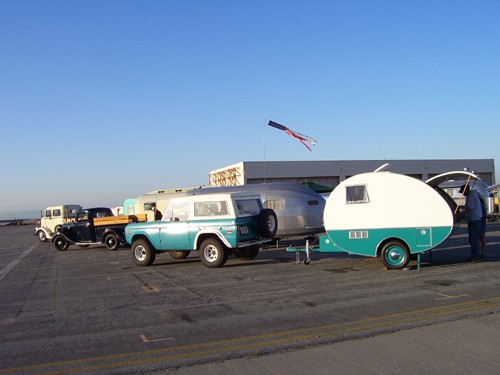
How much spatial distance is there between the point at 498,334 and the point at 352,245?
6.16 meters

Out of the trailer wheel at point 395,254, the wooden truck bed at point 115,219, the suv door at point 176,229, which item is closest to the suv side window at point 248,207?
the suv door at point 176,229

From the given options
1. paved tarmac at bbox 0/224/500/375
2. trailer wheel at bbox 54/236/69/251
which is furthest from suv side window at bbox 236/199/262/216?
trailer wheel at bbox 54/236/69/251

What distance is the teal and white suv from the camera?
1393cm

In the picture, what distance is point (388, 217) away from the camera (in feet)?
40.3

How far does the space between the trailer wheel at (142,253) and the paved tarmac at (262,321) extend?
6.13 feet

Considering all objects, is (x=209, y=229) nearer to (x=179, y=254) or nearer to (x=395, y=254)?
(x=179, y=254)

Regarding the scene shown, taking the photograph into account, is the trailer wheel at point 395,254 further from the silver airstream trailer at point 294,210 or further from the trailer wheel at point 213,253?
the silver airstream trailer at point 294,210

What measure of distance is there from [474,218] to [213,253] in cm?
712

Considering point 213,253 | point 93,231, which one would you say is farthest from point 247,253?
point 93,231

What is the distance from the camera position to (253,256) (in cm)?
1581

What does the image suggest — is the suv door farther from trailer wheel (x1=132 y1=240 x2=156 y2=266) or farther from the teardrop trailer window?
the teardrop trailer window

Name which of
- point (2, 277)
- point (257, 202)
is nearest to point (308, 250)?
point (257, 202)

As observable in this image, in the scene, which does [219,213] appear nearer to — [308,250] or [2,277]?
[308,250]

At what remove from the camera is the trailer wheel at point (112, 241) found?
23141 millimetres
